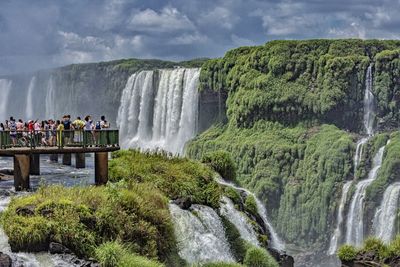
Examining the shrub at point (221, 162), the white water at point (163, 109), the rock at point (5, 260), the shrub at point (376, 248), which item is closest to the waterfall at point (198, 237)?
the rock at point (5, 260)

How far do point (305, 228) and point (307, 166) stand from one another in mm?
8685

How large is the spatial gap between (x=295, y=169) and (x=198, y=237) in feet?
219

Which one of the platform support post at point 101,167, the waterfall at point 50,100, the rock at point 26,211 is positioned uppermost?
the waterfall at point 50,100

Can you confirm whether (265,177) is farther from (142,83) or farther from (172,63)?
(172,63)

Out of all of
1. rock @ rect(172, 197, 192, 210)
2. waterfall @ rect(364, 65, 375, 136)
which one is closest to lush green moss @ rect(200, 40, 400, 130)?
waterfall @ rect(364, 65, 375, 136)

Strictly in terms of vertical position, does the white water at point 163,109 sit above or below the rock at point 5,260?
Result: above

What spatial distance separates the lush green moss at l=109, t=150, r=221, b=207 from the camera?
99.5 feet

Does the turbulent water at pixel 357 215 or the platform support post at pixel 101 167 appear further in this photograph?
the turbulent water at pixel 357 215

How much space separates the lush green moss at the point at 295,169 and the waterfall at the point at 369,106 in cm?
438

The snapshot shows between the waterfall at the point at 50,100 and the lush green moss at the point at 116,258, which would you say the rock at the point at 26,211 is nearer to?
the lush green moss at the point at 116,258

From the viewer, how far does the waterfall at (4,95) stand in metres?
142

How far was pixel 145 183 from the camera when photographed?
29203 mm

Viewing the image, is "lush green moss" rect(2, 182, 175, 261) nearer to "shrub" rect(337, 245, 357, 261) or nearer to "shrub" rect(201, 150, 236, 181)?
"shrub" rect(201, 150, 236, 181)

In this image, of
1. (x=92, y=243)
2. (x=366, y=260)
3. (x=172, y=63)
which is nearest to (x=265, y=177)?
(x=366, y=260)
